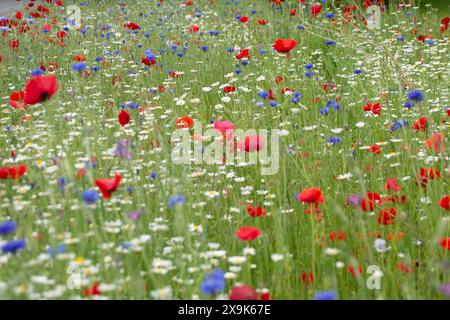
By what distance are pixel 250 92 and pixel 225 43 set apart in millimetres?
1467

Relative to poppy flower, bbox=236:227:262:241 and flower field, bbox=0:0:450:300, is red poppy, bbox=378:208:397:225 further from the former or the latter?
poppy flower, bbox=236:227:262:241

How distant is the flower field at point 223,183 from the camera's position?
1.87m

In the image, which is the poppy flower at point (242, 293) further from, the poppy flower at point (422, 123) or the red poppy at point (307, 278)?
the poppy flower at point (422, 123)

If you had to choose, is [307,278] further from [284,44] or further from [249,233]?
[284,44]

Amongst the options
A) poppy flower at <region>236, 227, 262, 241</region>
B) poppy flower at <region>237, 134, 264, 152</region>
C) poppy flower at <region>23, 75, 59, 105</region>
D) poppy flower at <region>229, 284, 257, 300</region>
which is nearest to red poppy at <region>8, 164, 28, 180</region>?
poppy flower at <region>23, 75, 59, 105</region>

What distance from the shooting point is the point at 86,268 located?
171 centimetres

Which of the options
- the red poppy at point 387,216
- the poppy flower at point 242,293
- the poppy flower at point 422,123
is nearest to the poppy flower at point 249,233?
the poppy flower at point 242,293

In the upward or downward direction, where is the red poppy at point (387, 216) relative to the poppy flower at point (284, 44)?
downward

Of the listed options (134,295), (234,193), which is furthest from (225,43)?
(134,295)

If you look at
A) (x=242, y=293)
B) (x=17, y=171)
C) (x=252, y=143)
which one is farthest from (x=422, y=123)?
(x=17, y=171)

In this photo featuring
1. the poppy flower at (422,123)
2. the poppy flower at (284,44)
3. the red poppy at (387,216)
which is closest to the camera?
the red poppy at (387,216)

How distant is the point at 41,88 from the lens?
2.19 m

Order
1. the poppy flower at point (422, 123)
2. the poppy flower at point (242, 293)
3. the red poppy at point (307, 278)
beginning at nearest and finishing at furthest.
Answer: the poppy flower at point (242, 293) < the red poppy at point (307, 278) < the poppy flower at point (422, 123)

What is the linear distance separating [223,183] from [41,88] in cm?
101
